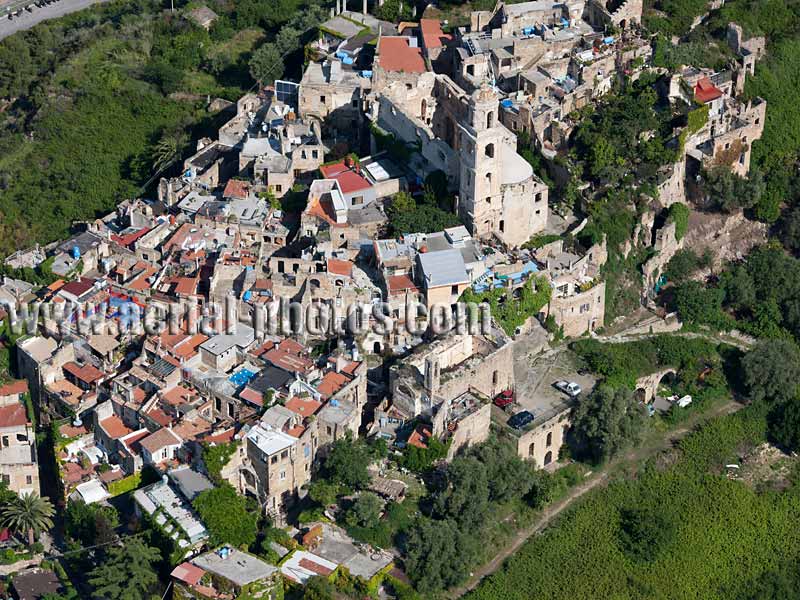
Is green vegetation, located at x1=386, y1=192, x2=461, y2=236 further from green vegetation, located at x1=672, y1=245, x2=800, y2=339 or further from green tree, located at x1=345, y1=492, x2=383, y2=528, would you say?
green tree, located at x1=345, y1=492, x2=383, y2=528

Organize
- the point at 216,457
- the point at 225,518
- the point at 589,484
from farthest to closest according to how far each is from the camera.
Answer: the point at 589,484 → the point at 216,457 → the point at 225,518

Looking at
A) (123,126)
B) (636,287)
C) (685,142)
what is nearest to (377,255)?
(636,287)

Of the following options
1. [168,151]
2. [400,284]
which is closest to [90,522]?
[400,284]

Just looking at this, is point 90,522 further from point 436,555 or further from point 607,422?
point 607,422

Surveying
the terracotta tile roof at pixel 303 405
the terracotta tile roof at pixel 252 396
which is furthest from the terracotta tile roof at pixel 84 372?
the terracotta tile roof at pixel 303 405

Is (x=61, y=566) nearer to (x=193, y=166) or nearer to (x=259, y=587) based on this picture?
(x=259, y=587)
